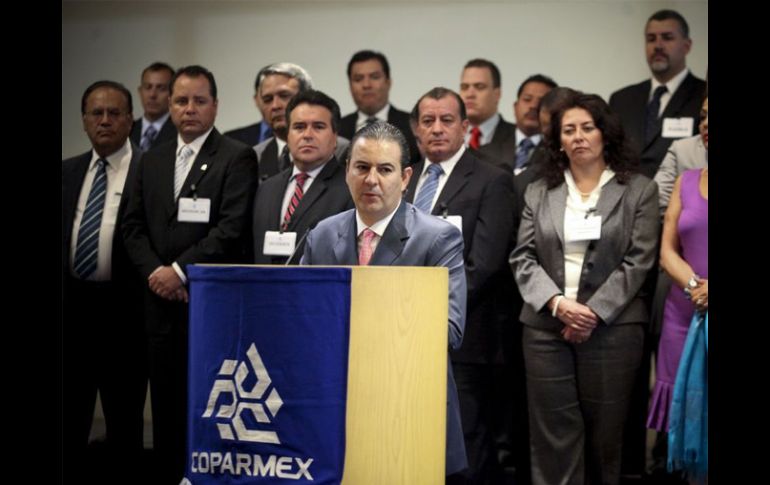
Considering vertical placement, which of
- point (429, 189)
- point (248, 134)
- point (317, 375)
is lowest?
point (317, 375)

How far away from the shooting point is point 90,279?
15.7 feet

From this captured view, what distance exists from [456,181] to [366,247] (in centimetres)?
131

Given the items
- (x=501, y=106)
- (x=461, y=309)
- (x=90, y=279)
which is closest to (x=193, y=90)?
(x=90, y=279)

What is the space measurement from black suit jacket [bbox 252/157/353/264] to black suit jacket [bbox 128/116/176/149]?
36.4 inches

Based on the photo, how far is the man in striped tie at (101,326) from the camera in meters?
4.74

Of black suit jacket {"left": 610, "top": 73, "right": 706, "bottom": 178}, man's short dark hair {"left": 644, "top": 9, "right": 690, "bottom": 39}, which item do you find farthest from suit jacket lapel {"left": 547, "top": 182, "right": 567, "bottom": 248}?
man's short dark hair {"left": 644, "top": 9, "right": 690, "bottom": 39}

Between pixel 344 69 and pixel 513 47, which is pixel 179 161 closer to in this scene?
pixel 344 69

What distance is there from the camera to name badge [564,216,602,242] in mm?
4094

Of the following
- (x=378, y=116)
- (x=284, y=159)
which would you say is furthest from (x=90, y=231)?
(x=378, y=116)

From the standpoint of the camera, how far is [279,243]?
425 cm

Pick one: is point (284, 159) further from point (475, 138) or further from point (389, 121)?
point (475, 138)

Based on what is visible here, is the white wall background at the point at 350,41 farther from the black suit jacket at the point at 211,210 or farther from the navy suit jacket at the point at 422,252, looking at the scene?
the navy suit jacket at the point at 422,252

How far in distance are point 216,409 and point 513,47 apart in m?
3.62

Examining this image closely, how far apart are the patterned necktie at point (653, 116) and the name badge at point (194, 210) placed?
224 cm
